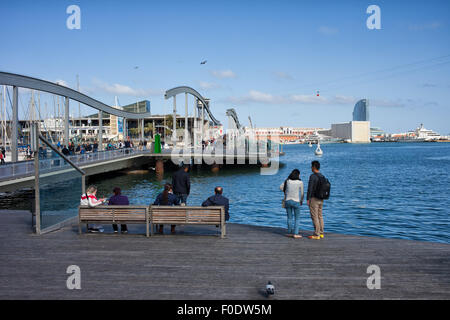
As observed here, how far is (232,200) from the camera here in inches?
1048

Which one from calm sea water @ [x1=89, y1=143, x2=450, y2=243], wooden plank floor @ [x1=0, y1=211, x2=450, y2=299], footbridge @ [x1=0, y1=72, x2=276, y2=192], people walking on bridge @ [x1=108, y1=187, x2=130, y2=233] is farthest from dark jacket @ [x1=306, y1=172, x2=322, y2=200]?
calm sea water @ [x1=89, y1=143, x2=450, y2=243]

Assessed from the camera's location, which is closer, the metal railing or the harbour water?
the metal railing

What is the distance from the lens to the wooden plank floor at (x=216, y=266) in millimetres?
5699

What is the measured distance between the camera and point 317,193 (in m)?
8.59

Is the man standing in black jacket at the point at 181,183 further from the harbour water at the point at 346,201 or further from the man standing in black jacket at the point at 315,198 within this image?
the harbour water at the point at 346,201

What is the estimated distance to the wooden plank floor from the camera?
570 centimetres

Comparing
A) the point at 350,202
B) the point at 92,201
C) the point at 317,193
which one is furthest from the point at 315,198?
the point at 350,202

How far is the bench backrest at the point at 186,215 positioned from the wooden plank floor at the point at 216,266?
47 cm

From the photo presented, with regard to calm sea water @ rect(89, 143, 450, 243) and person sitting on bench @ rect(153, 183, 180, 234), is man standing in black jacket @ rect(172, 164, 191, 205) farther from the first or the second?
calm sea water @ rect(89, 143, 450, 243)

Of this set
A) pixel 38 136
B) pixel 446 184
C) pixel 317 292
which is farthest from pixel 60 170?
pixel 446 184

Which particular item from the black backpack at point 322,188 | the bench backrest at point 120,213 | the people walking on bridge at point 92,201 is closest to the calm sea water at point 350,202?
the black backpack at point 322,188

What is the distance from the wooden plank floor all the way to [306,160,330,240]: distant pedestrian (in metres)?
0.46

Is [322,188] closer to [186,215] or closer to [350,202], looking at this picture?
[186,215]
